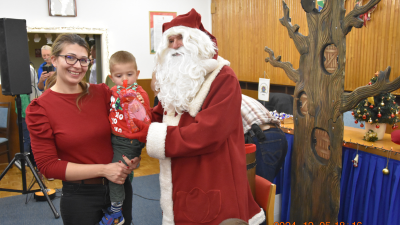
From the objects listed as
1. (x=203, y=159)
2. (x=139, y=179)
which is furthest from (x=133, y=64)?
(x=139, y=179)

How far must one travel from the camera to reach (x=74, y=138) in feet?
4.40

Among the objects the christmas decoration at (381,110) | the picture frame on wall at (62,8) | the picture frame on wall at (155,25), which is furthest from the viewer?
the picture frame on wall at (155,25)

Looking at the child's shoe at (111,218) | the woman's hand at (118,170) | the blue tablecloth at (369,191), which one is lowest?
the blue tablecloth at (369,191)

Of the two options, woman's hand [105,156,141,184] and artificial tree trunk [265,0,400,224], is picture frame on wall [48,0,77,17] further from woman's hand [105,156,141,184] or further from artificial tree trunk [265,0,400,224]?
woman's hand [105,156,141,184]

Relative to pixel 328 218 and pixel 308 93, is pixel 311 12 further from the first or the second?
pixel 328 218

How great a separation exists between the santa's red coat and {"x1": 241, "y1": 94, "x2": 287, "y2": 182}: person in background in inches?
41.1

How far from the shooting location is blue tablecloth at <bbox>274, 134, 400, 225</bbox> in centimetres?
200

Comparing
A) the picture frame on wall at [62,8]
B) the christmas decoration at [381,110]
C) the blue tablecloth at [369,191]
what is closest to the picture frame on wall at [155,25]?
the picture frame on wall at [62,8]

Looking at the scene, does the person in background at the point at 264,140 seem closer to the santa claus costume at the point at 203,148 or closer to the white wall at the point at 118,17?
the santa claus costume at the point at 203,148

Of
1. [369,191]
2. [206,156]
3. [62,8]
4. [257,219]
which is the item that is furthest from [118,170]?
[62,8]

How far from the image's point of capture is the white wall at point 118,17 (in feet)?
17.7

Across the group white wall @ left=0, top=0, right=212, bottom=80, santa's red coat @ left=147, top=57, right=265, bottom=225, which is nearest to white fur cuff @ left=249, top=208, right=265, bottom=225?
santa's red coat @ left=147, top=57, right=265, bottom=225

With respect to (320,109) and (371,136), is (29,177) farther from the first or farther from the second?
(371,136)

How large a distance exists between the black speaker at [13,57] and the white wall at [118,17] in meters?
2.53
